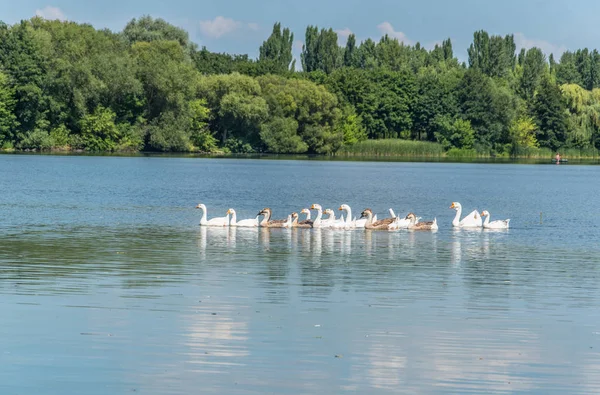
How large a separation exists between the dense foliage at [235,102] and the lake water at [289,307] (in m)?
67.2

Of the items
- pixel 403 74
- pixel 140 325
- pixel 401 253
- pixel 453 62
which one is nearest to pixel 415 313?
pixel 140 325

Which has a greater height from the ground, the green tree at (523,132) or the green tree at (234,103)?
the green tree at (234,103)

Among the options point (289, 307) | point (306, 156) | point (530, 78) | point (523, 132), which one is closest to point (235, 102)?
point (306, 156)

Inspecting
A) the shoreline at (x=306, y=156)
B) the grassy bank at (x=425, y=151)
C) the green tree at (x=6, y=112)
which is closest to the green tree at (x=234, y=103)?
the shoreline at (x=306, y=156)

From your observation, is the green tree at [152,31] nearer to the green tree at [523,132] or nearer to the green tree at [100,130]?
the green tree at [100,130]

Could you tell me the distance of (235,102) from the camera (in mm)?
108938

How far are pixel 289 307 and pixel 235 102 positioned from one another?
3671 inches

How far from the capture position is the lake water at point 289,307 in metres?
12.0

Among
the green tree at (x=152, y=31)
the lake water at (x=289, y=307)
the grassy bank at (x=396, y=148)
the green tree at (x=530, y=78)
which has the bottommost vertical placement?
the lake water at (x=289, y=307)

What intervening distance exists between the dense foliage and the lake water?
6722 cm

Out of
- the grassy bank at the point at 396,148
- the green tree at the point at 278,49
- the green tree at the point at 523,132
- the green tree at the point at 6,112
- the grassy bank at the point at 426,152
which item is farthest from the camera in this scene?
the green tree at the point at 278,49

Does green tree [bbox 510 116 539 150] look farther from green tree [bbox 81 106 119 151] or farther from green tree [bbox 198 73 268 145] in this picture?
green tree [bbox 81 106 119 151]

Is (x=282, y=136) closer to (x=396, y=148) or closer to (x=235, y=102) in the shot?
(x=235, y=102)

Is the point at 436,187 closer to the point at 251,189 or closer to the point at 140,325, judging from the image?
the point at 251,189
